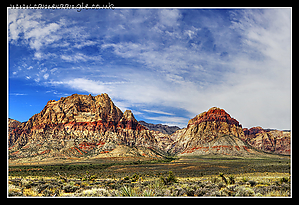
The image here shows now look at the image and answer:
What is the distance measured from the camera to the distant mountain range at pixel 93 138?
12156 centimetres

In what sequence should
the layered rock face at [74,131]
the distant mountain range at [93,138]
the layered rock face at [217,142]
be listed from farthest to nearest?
1. the layered rock face at [217,142]
2. the layered rock face at [74,131]
3. the distant mountain range at [93,138]

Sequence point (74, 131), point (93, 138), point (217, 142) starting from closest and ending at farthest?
1. point (93, 138)
2. point (74, 131)
3. point (217, 142)

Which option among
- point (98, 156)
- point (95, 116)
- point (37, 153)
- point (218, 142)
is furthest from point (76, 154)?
point (218, 142)

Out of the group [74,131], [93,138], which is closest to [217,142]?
[93,138]

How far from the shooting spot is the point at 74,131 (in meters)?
153

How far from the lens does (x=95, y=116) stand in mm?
174000

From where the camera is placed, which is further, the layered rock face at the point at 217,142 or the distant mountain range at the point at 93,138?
the layered rock face at the point at 217,142

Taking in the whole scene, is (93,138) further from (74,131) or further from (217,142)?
(217,142)

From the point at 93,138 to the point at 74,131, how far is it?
18251 millimetres

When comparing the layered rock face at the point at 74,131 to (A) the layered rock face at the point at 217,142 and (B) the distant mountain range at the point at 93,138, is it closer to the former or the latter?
(B) the distant mountain range at the point at 93,138

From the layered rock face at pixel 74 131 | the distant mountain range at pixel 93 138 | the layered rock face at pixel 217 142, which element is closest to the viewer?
the distant mountain range at pixel 93 138

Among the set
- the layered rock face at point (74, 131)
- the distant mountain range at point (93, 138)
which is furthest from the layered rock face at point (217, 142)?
the layered rock face at point (74, 131)

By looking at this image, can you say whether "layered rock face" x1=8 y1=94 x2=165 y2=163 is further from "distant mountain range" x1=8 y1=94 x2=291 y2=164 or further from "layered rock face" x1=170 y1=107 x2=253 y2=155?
"layered rock face" x1=170 y1=107 x2=253 y2=155
